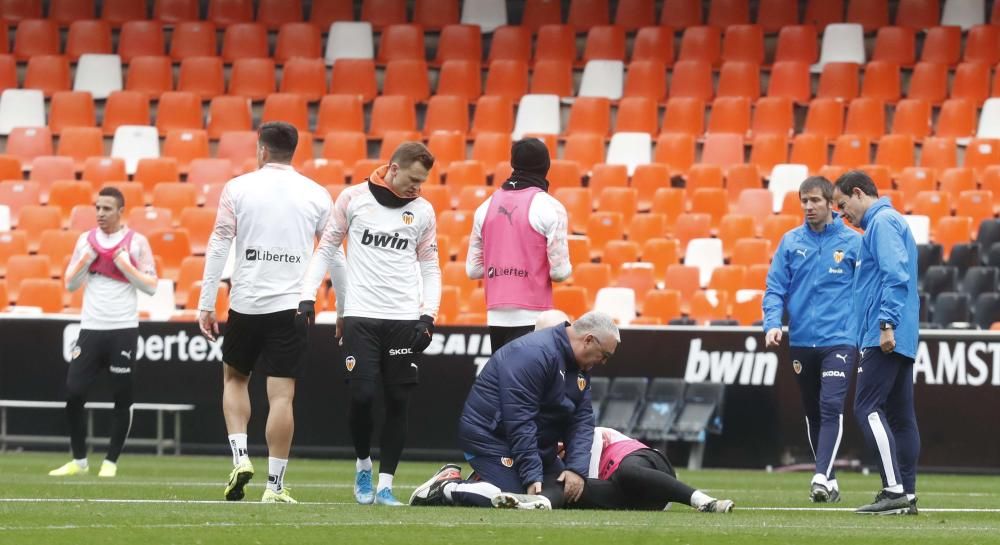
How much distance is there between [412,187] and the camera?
29.5 feet

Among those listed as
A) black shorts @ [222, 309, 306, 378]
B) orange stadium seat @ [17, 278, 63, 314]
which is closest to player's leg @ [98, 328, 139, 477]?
black shorts @ [222, 309, 306, 378]

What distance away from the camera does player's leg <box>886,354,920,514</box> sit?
8938 mm

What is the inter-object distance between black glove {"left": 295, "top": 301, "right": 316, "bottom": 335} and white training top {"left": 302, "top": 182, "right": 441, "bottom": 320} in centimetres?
8

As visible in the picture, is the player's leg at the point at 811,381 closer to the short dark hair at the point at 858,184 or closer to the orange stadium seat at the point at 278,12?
the short dark hair at the point at 858,184

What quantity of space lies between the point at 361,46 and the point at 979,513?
46.8 ft

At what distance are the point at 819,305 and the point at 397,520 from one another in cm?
396

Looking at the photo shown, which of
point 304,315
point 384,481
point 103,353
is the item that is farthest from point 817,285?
point 103,353

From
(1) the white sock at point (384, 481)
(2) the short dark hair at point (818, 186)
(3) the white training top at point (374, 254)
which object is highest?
(2) the short dark hair at point (818, 186)

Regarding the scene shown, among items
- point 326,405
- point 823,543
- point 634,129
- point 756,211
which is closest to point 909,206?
point 756,211

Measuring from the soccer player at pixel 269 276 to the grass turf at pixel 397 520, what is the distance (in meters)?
0.47

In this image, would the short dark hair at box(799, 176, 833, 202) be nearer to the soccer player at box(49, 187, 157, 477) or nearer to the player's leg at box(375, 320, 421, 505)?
the player's leg at box(375, 320, 421, 505)

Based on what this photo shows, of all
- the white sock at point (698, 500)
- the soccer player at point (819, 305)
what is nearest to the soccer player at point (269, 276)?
the white sock at point (698, 500)

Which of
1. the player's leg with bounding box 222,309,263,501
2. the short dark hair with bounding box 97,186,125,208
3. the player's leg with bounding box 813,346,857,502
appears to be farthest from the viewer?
the short dark hair with bounding box 97,186,125,208

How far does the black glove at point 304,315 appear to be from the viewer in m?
8.86
